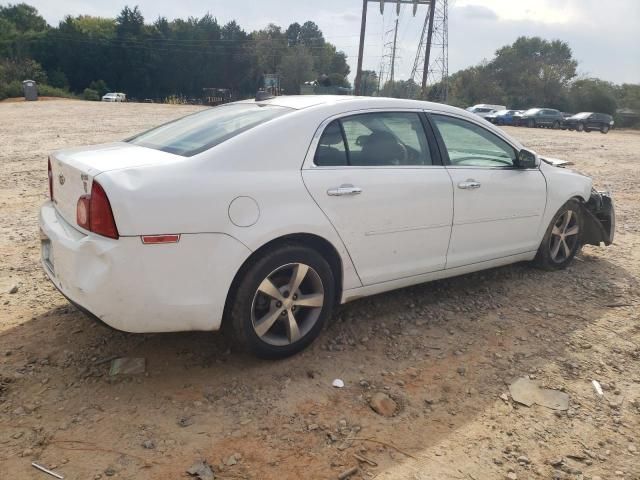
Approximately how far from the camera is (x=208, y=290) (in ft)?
9.46

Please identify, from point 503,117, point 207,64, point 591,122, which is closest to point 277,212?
point 591,122

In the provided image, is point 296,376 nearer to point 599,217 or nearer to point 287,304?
point 287,304

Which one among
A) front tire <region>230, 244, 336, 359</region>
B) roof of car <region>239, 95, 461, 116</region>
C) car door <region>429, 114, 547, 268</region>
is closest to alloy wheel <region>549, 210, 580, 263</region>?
car door <region>429, 114, 547, 268</region>

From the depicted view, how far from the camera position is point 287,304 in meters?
3.23

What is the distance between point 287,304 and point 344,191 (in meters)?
0.79

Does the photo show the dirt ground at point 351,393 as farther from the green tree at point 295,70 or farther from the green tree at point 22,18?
the green tree at point 22,18

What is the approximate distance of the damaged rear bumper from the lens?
544cm

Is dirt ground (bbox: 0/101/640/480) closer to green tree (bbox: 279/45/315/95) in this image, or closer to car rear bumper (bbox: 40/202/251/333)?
car rear bumper (bbox: 40/202/251/333)

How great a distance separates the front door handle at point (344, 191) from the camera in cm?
330

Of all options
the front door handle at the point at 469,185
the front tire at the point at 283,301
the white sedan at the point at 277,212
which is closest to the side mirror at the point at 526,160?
the white sedan at the point at 277,212

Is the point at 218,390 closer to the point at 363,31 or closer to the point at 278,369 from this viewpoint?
the point at 278,369

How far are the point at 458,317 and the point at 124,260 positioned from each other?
257 cm

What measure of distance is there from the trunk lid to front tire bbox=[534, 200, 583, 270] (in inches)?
140

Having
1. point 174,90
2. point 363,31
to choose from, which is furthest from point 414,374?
point 174,90
